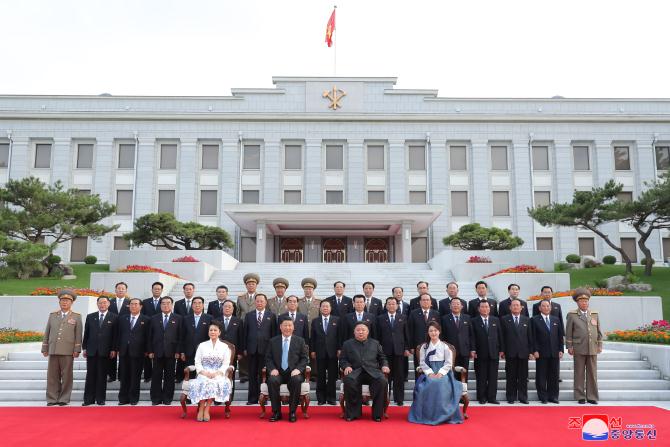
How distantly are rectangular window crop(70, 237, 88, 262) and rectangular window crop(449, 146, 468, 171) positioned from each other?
2273 cm

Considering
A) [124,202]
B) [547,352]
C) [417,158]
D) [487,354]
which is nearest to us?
[487,354]

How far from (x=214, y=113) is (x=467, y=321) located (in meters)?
28.8

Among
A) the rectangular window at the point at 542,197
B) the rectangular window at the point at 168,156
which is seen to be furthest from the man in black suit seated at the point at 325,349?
the rectangular window at the point at 542,197

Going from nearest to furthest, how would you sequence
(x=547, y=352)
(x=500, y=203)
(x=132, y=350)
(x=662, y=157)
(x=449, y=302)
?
(x=132, y=350) < (x=547, y=352) < (x=449, y=302) < (x=500, y=203) < (x=662, y=157)

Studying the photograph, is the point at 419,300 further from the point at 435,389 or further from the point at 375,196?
the point at 375,196

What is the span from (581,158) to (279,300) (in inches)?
1190

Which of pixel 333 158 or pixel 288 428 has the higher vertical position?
pixel 333 158

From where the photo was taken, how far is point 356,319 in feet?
30.2

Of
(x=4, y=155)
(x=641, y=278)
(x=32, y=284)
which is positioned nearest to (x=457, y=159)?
(x=641, y=278)

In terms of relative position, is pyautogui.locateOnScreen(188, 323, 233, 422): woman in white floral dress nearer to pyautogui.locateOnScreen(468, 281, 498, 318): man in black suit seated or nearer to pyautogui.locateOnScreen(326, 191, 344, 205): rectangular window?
pyautogui.locateOnScreen(468, 281, 498, 318): man in black suit seated

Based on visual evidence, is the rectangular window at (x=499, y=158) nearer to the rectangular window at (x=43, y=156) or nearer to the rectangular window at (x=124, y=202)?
the rectangular window at (x=124, y=202)

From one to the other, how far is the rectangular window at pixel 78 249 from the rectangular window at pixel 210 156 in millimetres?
8432

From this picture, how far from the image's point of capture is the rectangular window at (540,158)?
34.9m

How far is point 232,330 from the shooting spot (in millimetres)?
9227
